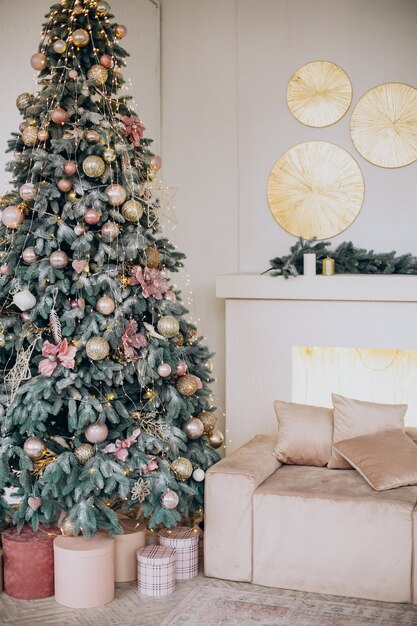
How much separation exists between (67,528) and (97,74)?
2.13 meters

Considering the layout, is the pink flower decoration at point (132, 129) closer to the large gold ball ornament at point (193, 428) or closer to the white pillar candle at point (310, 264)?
the large gold ball ornament at point (193, 428)

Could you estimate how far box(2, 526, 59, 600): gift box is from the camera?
12.0 ft

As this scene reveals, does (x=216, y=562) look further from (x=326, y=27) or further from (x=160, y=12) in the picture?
(x=160, y=12)

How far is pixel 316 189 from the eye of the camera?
5469 mm

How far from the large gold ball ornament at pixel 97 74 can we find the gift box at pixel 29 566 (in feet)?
7.09

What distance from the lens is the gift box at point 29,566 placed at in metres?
3.66

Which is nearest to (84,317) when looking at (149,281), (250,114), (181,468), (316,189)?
(149,281)

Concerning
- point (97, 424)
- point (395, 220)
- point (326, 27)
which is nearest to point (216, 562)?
point (97, 424)

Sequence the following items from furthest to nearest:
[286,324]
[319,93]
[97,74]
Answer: [319,93], [286,324], [97,74]

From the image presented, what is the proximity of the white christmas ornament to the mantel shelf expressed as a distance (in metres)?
1.80

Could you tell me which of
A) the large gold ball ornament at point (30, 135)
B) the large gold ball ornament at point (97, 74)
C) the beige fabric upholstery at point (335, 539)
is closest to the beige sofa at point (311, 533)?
the beige fabric upholstery at point (335, 539)

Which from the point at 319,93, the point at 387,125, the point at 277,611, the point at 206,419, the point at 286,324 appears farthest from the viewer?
the point at 319,93

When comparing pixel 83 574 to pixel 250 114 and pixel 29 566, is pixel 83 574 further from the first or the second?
pixel 250 114

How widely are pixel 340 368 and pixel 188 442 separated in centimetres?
161
